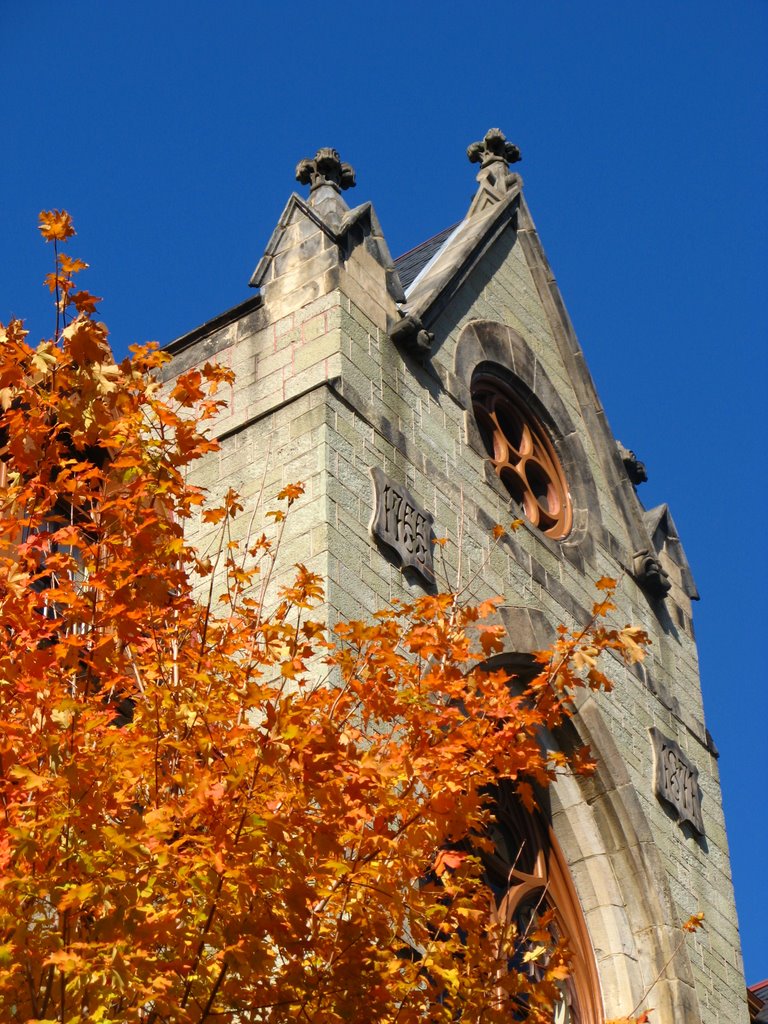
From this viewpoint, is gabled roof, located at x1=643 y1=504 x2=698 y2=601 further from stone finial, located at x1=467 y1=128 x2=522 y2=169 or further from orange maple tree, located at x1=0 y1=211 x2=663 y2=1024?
orange maple tree, located at x1=0 y1=211 x2=663 y2=1024

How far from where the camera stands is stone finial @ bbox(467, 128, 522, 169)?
784 inches

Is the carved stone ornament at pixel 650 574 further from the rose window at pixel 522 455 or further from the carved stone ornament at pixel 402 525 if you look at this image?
the carved stone ornament at pixel 402 525

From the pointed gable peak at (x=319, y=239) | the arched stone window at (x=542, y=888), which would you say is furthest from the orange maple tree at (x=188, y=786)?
the pointed gable peak at (x=319, y=239)

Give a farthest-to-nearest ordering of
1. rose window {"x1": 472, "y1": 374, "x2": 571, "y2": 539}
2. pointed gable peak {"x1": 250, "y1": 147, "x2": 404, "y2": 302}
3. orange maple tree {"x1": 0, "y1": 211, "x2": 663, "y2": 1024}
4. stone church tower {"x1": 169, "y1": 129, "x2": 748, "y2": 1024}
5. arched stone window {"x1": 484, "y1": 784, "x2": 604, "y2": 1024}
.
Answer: rose window {"x1": 472, "y1": 374, "x2": 571, "y2": 539}, pointed gable peak {"x1": 250, "y1": 147, "x2": 404, "y2": 302}, arched stone window {"x1": 484, "y1": 784, "x2": 604, "y2": 1024}, stone church tower {"x1": 169, "y1": 129, "x2": 748, "y2": 1024}, orange maple tree {"x1": 0, "y1": 211, "x2": 663, "y2": 1024}

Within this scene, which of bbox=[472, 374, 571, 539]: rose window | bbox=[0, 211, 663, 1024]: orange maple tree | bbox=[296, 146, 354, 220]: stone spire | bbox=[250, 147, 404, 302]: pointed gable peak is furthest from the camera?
bbox=[472, 374, 571, 539]: rose window

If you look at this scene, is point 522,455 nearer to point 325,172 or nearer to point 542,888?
point 325,172

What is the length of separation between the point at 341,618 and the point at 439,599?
2406 millimetres

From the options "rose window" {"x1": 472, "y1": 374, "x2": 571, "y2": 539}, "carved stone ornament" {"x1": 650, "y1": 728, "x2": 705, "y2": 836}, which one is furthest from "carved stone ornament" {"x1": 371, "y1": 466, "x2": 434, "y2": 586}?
"carved stone ornament" {"x1": 650, "y1": 728, "x2": 705, "y2": 836}

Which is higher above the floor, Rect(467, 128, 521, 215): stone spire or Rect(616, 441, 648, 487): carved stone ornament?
Rect(467, 128, 521, 215): stone spire

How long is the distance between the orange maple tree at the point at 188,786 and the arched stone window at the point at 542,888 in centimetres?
412

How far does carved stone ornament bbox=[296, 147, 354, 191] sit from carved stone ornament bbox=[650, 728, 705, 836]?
5.45m

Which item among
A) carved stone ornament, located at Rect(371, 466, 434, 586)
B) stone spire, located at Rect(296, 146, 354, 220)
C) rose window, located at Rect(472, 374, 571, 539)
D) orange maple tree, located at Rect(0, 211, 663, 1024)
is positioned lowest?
orange maple tree, located at Rect(0, 211, 663, 1024)

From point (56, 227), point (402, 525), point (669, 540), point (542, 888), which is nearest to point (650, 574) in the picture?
point (669, 540)

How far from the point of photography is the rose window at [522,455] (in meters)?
16.7
